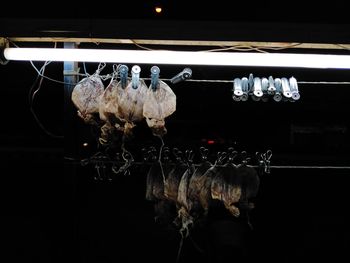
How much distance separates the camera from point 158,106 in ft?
9.19

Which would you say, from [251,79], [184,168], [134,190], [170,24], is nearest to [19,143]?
Result: [134,190]

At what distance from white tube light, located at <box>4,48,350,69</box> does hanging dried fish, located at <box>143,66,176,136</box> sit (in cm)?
21

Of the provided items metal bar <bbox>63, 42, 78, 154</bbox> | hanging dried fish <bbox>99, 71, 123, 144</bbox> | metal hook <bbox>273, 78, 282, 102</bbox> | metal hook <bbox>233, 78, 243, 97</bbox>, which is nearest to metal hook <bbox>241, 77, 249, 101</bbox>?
metal hook <bbox>233, 78, 243, 97</bbox>

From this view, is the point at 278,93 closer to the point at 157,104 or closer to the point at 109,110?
the point at 157,104

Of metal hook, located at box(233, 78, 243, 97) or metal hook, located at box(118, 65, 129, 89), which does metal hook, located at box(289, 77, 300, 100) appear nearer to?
metal hook, located at box(233, 78, 243, 97)

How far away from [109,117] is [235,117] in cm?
117

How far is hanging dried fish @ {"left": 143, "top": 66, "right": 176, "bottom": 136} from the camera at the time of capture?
2.79 m

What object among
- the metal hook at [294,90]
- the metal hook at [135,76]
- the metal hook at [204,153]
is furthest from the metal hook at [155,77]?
the metal hook at [294,90]

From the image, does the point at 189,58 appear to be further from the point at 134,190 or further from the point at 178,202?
the point at 134,190

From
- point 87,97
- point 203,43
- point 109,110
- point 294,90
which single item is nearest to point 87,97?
point 87,97

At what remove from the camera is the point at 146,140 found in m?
3.53

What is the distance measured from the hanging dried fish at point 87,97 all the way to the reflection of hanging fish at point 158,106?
37 cm

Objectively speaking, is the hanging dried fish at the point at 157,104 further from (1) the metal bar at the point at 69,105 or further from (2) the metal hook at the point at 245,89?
(1) the metal bar at the point at 69,105

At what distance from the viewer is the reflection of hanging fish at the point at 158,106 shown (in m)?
2.79
